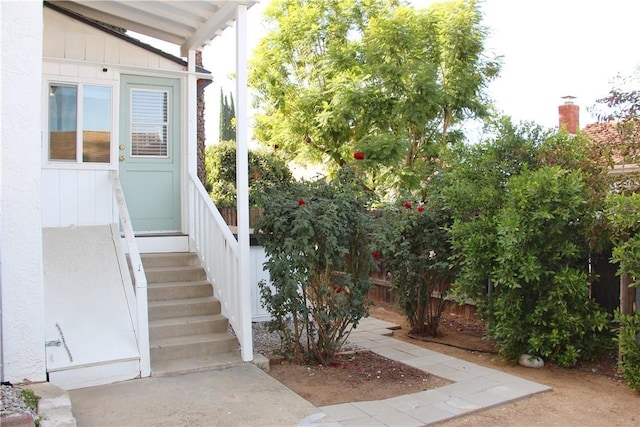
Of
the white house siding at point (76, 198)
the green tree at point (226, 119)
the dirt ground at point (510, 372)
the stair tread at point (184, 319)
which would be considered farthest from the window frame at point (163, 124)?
the green tree at point (226, 119)

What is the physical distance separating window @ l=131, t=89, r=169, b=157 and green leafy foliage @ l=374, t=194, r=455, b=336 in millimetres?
3148

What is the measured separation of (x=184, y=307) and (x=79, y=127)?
2.61 metres

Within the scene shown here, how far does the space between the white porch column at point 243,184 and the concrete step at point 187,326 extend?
0.46 metres

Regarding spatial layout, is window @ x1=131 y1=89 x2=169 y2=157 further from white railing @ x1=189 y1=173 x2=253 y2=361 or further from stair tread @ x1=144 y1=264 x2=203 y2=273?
stair tread @ x1=144 y1=264 x2=203 y2=273

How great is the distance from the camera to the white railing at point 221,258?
16.5ft

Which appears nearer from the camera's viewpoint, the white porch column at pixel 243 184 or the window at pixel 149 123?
the white porch column at pixel 243 184

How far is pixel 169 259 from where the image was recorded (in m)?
6.16

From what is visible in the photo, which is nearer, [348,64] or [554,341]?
[554,341]

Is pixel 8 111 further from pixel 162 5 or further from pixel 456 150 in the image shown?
pixel 456 150

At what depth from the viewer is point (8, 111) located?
369cm

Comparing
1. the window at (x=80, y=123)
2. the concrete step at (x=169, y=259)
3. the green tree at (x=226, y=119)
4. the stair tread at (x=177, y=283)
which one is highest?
the green tree at (x=226, y=119)

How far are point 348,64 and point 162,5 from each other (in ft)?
24.9

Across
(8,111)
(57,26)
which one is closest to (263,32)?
(57,26)

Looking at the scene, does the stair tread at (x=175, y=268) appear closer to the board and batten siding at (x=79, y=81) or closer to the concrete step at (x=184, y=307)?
the concrete step at (x=184, y=307)
